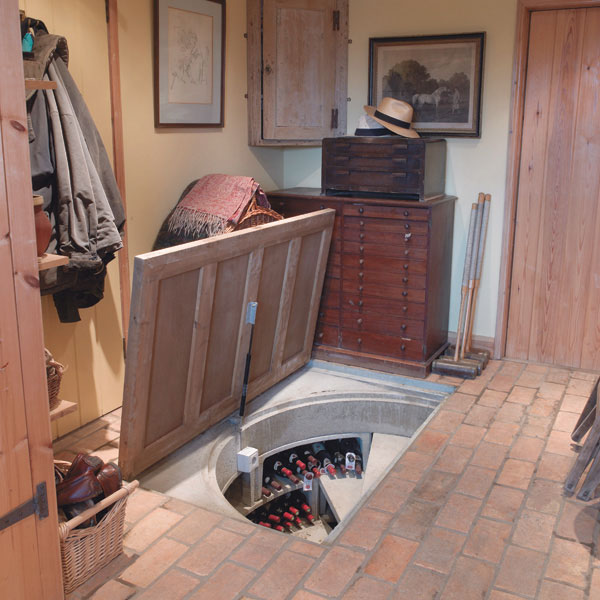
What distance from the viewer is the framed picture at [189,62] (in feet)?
12.1

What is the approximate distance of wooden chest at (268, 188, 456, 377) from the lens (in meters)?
4.12

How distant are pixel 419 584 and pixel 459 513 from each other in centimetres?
51

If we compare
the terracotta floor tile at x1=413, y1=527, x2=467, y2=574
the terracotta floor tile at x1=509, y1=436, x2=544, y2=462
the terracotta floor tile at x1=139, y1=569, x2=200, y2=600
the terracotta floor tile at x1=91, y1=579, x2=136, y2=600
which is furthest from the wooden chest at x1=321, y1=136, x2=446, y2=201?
the terracotta floor tile at x1=91, y1=579, x2=136, y2=600

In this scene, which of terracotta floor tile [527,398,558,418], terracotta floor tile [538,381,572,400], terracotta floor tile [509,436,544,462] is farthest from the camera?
terracotta floor tile [538,381,572,400]

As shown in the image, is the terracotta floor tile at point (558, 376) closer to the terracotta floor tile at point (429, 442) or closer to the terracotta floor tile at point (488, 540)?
the terracotta floor tile at point (429, 442)

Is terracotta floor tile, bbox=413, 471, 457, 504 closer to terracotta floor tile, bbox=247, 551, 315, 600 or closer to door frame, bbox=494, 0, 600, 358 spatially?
terracotta floor tile, bbox=247, 551, 315, 600

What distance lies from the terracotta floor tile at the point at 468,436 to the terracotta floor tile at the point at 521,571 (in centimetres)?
86

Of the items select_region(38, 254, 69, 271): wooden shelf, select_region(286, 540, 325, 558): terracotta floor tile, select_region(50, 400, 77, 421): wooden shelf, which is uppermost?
select_region(38, 254, 69, 271): wooden shelf

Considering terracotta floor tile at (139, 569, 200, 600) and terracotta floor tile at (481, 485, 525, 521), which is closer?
terracotta floor tile at (139, 569, 200, 600)

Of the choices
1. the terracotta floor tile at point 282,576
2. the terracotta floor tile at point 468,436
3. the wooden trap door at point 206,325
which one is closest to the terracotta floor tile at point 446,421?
the terracotta floor tile at point 468,436

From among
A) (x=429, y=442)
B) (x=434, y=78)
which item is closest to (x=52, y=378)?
(x=429, y=442)

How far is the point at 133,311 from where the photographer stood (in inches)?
110

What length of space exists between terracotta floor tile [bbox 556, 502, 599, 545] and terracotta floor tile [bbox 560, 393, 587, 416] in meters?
0.99

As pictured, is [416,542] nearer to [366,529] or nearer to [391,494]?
[366,529]
